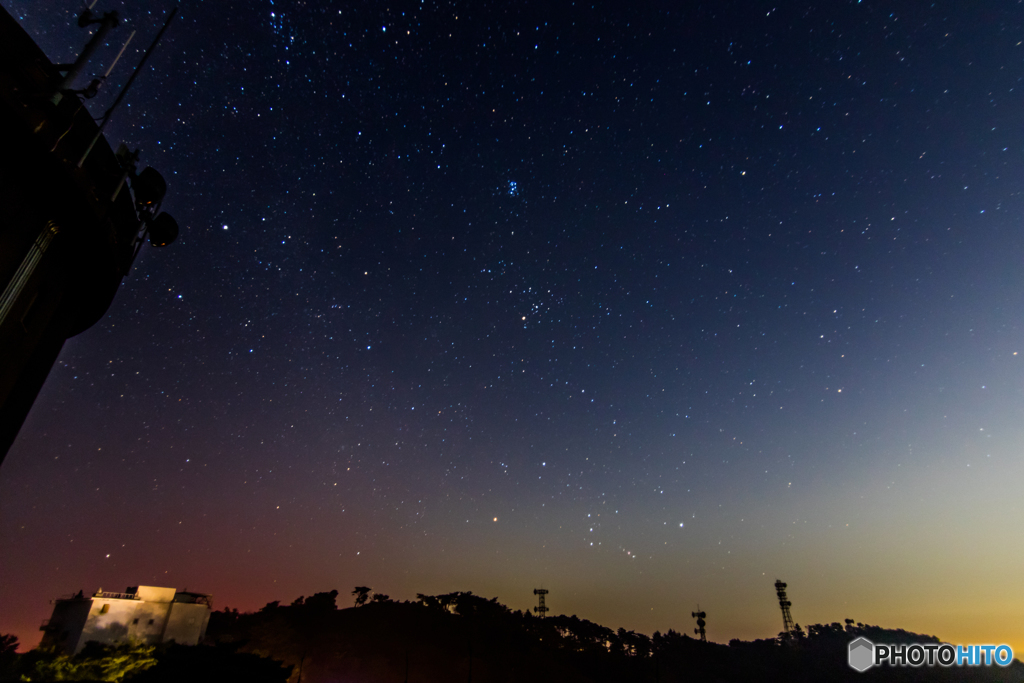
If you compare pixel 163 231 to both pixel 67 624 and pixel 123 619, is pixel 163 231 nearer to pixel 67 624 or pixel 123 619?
pixel 123 619

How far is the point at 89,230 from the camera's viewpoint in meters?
15.2

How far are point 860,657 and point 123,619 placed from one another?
324ft

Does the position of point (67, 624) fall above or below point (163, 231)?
below

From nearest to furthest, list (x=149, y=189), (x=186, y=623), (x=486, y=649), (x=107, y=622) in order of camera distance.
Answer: (x=149, y=189), (x=107, y=622), (x=186, y=623), (x=486, y=649)

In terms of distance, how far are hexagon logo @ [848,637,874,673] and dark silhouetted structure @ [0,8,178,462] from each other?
89926mm

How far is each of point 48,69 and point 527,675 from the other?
2783 inches

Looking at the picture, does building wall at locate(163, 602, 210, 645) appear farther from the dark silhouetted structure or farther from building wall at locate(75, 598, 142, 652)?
the dark silhouetted structure

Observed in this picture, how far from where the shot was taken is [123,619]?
43.1 m

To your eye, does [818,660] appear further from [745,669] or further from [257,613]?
[257,613]

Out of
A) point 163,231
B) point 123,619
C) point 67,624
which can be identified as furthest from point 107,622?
point 163,231

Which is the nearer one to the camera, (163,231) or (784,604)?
(163,231)

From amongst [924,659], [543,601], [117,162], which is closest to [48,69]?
[117,162]

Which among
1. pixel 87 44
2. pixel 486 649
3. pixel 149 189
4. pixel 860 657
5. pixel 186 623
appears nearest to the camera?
pixel 87 44

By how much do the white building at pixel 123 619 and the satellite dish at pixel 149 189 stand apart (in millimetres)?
41775
